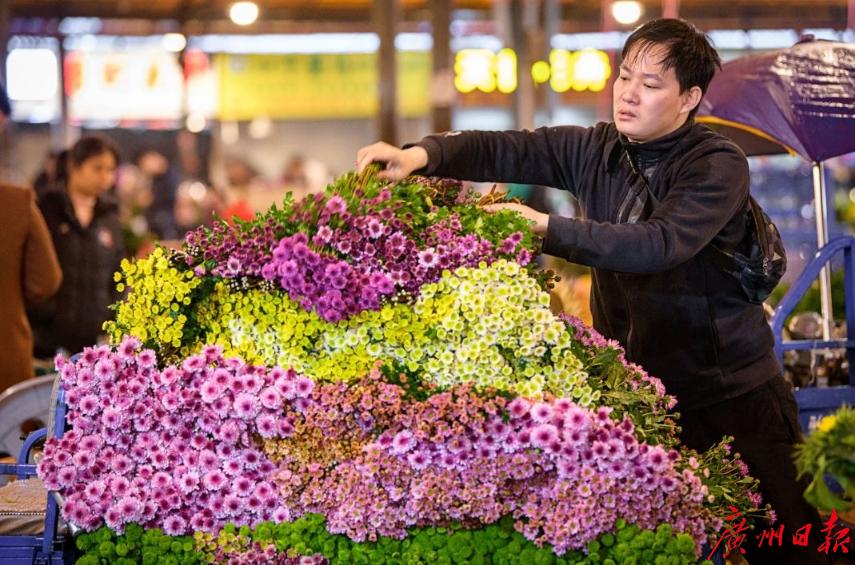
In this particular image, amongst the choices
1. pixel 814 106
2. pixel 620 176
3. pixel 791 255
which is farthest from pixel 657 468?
pixel 791 255

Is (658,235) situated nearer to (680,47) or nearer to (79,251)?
(680,47)

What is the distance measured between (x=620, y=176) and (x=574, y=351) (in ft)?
2.27

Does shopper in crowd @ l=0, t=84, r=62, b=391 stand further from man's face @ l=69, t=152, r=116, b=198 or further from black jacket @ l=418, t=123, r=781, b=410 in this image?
black jacket @ l=418, t=123, r=781, b=410

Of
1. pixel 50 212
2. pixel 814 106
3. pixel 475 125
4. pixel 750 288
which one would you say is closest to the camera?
pixel 750 288

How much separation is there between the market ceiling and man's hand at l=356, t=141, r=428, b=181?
11.5 m

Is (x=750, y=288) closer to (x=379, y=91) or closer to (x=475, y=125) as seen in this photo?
(x=379, y=91)

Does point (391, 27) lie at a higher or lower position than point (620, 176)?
higher

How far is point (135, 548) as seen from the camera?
2707 millimetres

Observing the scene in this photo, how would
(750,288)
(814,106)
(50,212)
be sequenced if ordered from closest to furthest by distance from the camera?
(750,288) < (814,106) < (50,212)

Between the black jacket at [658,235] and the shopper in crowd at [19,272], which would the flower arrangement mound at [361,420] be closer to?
the black jacket at [658,235]

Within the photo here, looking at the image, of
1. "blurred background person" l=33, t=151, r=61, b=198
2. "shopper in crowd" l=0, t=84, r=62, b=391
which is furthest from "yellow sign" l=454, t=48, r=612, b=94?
"shopper in crowd" l=0, t=84, r=62, b=391

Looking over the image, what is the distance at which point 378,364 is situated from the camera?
2.72 m

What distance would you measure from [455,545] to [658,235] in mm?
961

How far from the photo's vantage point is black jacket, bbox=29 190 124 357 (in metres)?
6.33
